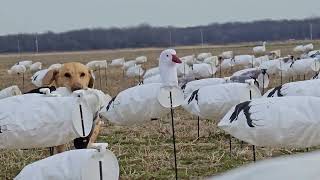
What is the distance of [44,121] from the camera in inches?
223

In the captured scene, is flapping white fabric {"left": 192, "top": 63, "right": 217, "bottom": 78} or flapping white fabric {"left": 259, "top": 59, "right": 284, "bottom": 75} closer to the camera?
flapping white fabric {"left": 259, "top": 59, "right": 284, "bottom": 75}

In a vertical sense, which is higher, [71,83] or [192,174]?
[71,83]

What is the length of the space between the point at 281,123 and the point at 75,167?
7.06 ft

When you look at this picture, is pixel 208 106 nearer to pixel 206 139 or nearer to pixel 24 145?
pixel 206 139

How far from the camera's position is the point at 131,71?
1060 inches

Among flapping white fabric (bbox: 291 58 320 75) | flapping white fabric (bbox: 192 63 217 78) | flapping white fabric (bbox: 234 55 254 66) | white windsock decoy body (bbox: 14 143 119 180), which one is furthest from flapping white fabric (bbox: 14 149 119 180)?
Result: flapping white fabric (bbox: 234 55 254 66)

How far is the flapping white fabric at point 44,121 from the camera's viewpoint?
560cm

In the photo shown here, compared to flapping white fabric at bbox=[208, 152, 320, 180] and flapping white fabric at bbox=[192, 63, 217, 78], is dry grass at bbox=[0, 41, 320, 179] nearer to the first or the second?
flapping white fabric at bbox=[208, 152, 320, 180]

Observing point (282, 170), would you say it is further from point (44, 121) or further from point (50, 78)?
point (50, 78)

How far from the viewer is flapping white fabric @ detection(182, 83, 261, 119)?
26.9 ft

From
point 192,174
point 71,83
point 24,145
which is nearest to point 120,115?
point 71,83

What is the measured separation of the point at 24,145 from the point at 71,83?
7.00 feet

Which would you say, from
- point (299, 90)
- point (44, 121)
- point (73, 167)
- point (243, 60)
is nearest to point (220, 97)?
point (299, 90)

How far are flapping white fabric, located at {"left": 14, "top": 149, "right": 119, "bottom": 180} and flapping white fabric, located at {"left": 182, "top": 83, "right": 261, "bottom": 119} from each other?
4141mm
